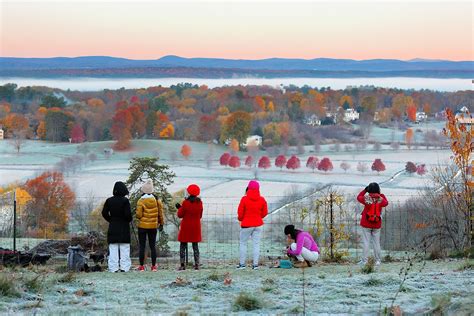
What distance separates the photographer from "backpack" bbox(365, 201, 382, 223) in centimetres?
1481

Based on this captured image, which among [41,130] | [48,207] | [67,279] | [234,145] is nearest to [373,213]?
[67,279]

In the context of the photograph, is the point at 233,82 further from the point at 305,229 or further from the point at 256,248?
the point at 256,248

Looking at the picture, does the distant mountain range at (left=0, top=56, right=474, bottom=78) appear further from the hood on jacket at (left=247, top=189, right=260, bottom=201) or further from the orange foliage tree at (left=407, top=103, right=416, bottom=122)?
the hood on jacket at (left=247, top=189, right=260, bottom=201)

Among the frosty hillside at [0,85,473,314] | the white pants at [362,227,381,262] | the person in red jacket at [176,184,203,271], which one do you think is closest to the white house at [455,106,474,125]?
the frosty hillside at [0,85,473,314]

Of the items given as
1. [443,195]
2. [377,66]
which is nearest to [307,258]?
[443,195]

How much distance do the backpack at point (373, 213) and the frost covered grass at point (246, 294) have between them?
7.98 ft

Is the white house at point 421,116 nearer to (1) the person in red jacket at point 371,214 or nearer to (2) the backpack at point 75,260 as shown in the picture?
(1) the person in red jacket at point 371,214

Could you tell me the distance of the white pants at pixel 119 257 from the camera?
14.3 meters

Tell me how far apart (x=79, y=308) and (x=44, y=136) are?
4160 inches

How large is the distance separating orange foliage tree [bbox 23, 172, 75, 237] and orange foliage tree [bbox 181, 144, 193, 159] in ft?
85.5

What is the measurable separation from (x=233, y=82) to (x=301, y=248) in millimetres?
116923

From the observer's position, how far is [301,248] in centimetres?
1439

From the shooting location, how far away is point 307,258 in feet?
47.5

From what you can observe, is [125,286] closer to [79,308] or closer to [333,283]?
[79,308]
